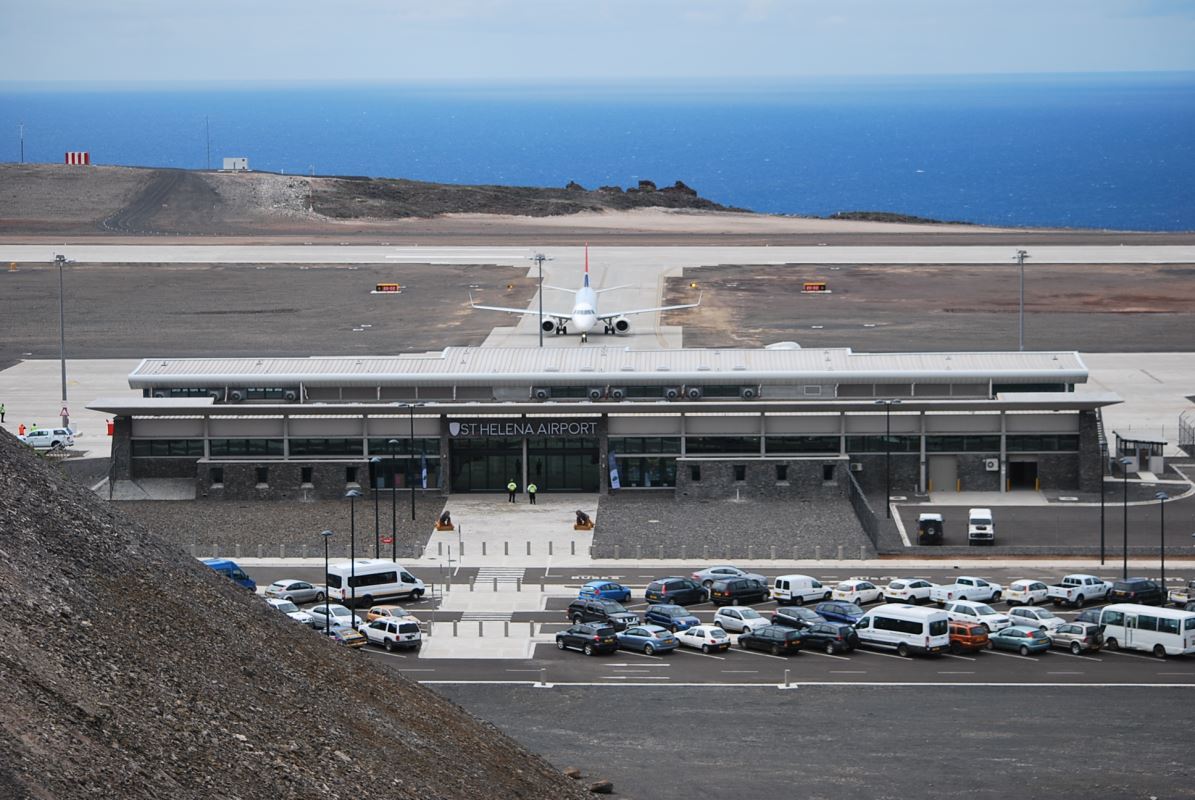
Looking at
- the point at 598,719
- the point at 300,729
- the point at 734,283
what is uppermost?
the point at 734,283

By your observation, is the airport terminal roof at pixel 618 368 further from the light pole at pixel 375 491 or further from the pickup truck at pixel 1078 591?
the pickup truck at pixel 1078 591

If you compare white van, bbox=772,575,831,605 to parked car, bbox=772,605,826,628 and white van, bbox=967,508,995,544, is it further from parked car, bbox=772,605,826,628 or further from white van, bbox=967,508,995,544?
white van, bbox=967,508,995,544

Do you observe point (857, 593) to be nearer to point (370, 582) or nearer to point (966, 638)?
point (966, 638)

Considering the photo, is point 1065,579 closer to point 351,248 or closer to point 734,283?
point 734,283

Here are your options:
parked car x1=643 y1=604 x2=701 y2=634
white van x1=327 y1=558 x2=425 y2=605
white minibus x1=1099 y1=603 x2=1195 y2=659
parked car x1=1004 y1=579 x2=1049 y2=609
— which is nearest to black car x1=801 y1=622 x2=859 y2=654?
parked car x1=643 y1=604 x2=701 y2=634

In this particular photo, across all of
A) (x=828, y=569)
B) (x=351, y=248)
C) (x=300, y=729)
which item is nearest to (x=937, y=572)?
A: (x=828, y=569)

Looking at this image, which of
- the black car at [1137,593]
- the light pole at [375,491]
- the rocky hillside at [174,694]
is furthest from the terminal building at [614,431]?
the rocky hillside at [174,694]
